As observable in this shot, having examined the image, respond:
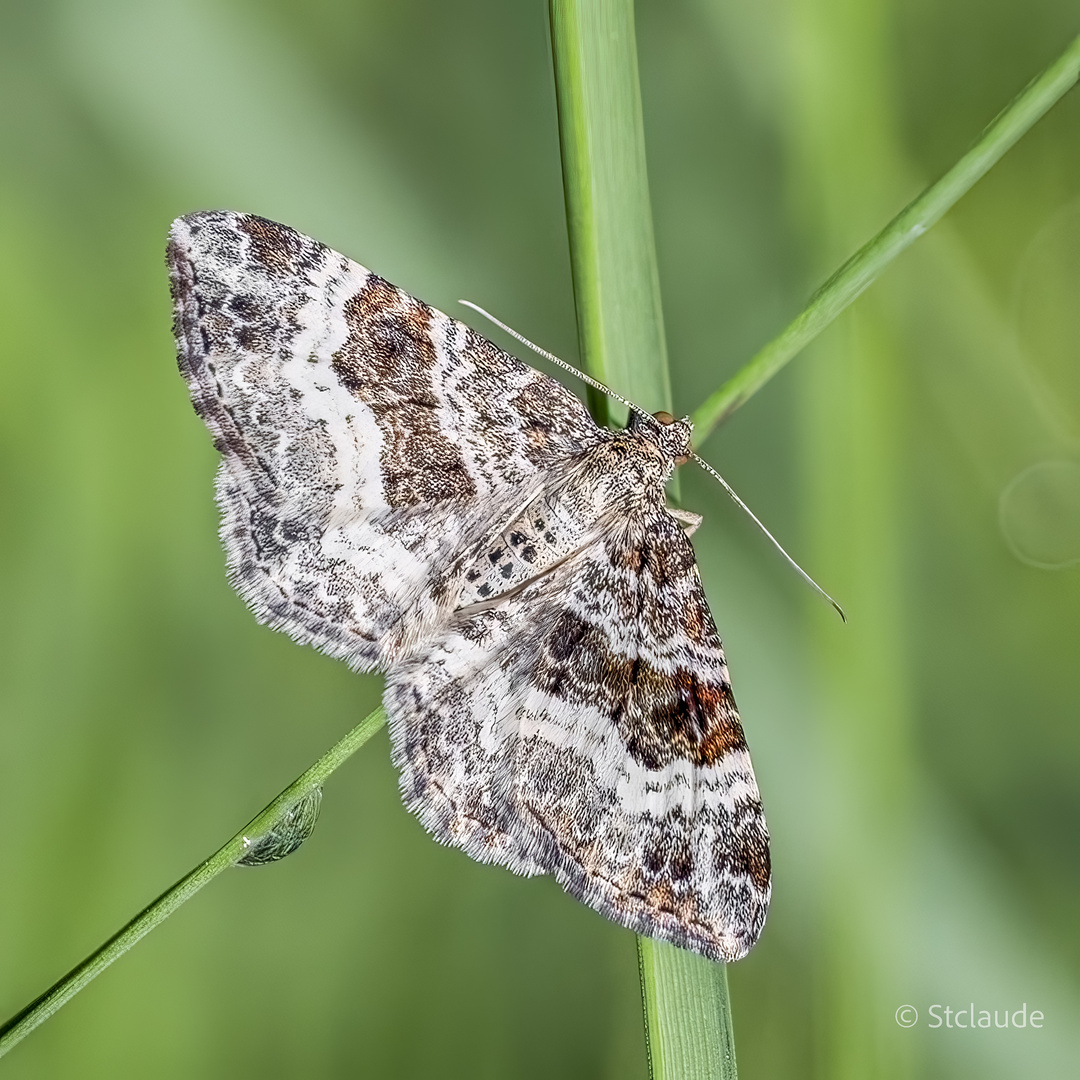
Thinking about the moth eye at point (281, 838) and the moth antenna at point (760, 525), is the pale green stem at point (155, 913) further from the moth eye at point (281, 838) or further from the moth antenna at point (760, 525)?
the moth antenna at point (760, 525)

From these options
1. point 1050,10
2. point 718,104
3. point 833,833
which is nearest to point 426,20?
point 718,104

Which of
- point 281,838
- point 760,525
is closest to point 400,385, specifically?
point 760,525

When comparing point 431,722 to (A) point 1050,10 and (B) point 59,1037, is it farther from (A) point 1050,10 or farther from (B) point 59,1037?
(A) point 1050,10

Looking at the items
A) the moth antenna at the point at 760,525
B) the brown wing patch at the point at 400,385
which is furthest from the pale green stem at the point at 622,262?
Answer: the brown wing patch at the point at 400,385

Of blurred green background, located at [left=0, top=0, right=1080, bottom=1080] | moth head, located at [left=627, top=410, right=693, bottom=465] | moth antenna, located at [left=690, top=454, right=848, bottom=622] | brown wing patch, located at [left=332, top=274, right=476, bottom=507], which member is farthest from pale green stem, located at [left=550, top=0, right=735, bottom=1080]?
blurred green background, located at [left=0, top=0, right=1080, bottom=1080]

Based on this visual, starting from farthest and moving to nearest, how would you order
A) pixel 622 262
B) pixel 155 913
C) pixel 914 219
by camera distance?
pixel 622 262 → pixel 914 219 → pixel 155 913

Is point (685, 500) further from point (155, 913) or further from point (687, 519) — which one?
point (155, 913)

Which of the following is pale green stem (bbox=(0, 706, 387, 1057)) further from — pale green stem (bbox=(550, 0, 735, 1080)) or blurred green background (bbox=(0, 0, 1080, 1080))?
blurred green background (bbox=(0, 0, 1080, 1080))
